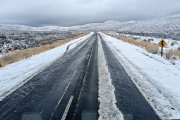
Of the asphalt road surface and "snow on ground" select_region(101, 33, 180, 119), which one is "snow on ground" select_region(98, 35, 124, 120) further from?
"snow on ground" select_region(101, 33, 180, 119)

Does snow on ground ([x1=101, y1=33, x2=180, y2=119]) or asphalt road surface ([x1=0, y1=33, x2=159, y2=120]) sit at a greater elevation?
asphalt road surface ([x1=0, y1=33, x2=159, y2=120])

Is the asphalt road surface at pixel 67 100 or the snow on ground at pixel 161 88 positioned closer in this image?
the asphalt road surface at pixel 67 100

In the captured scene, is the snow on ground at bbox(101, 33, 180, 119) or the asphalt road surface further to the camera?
the snow on ground at bbox(101, 33, 180, 119)

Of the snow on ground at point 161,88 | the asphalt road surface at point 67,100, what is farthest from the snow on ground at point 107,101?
the snow on ground at point 161,88

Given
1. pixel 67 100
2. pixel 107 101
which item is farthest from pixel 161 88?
pixel 67 100

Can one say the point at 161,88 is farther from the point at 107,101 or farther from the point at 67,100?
the point at 67,100

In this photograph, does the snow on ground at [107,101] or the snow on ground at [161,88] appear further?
the snow on ground at [161,88]

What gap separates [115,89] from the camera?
979 centimetres

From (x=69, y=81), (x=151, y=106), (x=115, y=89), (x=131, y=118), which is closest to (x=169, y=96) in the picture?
(x=151, y=106)

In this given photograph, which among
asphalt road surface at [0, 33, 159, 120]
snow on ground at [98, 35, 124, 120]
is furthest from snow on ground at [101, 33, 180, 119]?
snow on ground at [98, 35, 124, 120]

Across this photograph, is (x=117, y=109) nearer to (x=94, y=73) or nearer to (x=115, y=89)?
(x=115, y=89)

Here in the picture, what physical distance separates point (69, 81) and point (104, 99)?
127 inches

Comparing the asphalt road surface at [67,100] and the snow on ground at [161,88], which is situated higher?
the asphalt road surface at [67,100]

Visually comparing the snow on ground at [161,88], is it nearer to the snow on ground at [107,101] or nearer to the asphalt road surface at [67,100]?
the asphalt road surface at [67,100]
